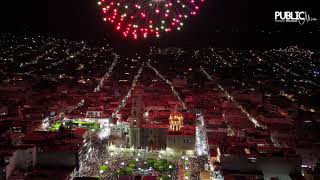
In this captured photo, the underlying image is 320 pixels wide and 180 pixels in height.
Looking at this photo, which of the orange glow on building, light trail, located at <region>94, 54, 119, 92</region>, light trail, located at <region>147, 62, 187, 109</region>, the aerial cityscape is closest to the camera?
the aerial cityscape

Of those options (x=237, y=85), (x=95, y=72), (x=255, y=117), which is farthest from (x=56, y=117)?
(x=95, y=72)

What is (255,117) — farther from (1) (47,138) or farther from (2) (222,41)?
(2) (222,41)

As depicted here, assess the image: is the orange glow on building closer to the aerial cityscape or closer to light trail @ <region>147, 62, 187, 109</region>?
the aerial cityscape

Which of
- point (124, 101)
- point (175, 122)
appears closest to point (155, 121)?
point (175, 122)

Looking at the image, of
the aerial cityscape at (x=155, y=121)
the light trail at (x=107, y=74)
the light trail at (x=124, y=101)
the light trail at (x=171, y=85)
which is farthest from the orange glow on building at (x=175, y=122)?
the light trail at (x=107, y=74)

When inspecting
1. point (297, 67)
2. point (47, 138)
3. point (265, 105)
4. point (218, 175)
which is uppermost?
point (297, 67)

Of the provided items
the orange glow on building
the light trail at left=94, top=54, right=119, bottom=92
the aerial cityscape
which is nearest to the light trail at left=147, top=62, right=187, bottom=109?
the aerial cityscape

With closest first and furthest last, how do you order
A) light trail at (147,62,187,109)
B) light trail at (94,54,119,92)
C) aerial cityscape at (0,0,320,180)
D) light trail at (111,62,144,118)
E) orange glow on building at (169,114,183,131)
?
1. aerial cityscape at (0,0,320,180)
2. orange glow on building at (169,114,183,131)
3. light trail at (111,62,144,118)
4. light trail at (147,62,187,109)
5. light trail at (94,54,119,92)

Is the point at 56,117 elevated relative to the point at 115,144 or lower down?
elevated
